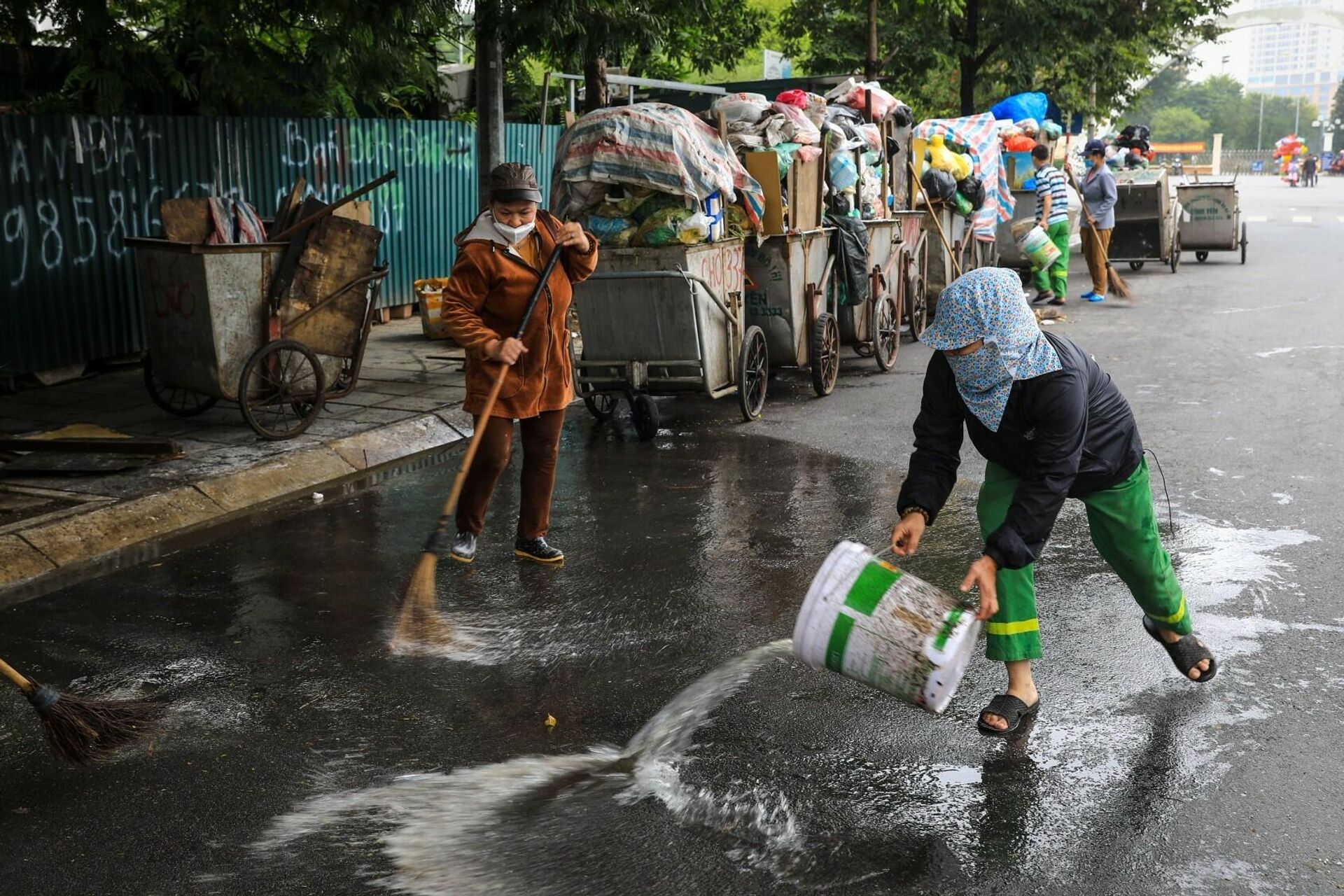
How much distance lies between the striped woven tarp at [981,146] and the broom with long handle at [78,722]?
11.7 metres

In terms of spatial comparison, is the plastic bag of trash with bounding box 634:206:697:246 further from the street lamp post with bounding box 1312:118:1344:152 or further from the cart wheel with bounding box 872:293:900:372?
the street lamp post with bounding box 1312:118:1344:152

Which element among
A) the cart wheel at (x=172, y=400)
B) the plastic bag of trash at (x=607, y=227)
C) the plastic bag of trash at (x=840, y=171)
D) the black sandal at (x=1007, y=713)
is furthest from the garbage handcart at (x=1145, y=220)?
the black sandal at (x=1007, y=713)

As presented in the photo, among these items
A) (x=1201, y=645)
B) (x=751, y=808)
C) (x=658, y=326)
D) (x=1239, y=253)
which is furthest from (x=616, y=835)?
(x=1239, y=253)

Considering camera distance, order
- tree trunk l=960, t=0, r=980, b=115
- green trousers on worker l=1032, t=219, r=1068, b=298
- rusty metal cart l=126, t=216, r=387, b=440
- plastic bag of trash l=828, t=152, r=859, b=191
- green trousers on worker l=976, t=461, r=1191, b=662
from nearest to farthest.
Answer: green trousers on worker l=976, t=461, r=1191, b=662 → rusty metal cart l=126, t=216, r=387, b=440 → plastic bag of trash l=828, t=152, r=859, b=191 → green trousers on worker l=1032, t=219, r=1068, b=298 → tree trunk l=960, t=0, r=980, b=115

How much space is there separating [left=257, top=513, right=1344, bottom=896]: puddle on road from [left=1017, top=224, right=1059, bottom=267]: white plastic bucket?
1142 centimetres

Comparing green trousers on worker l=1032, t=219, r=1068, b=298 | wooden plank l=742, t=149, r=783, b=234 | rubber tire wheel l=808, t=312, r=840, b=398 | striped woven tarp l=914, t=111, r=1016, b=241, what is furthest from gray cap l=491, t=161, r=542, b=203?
green trousers on worker l=1032, t=219, r=1068, b=298

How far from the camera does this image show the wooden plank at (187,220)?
8.16m

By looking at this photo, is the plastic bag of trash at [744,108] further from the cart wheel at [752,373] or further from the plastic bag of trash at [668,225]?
the plastic bag of trash at [668,225]

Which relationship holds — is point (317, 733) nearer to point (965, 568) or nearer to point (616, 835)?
point (616, 835)

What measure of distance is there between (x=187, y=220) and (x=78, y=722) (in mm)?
4991

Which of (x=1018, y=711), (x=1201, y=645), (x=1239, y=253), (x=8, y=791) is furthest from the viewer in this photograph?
(x=1239, y=253)

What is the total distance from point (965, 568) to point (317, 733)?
122 inches

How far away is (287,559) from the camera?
629cm

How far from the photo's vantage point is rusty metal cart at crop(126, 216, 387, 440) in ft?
26.6
